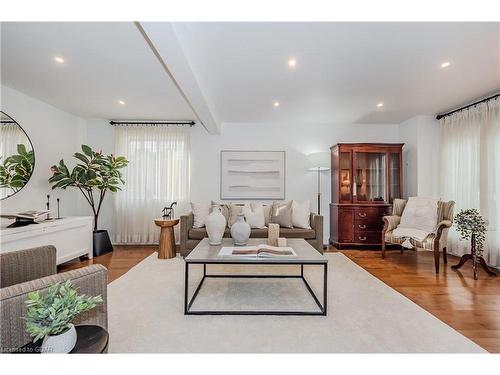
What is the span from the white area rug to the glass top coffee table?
0.9 inches

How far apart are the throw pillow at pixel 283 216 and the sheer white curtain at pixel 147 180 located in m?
1.80

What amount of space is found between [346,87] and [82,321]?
347 cm

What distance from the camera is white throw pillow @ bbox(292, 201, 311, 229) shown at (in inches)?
160

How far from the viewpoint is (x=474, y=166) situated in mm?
3805

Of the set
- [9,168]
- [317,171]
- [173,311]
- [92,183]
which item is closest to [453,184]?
[317,171]

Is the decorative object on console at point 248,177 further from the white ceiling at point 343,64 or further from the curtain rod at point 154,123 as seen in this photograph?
the white ceiling at point 343,64

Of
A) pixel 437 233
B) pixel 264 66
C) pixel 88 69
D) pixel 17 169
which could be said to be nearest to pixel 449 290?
pixel 437 233

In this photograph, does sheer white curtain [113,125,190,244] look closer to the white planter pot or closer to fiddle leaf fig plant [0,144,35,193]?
fiddle leaf fig plant [0,144,35,193]

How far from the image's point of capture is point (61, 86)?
337cm

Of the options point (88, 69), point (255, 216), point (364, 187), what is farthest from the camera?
point (364, 187)

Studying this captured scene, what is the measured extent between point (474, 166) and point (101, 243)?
581 cm

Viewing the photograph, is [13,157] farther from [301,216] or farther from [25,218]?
[301,216]

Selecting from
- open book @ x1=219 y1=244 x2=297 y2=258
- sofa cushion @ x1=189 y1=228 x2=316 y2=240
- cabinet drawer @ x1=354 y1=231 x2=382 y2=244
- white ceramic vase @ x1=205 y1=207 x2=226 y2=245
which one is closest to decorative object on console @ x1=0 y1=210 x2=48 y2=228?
sofa cushion @ x1=189 y1=228 x2=316 y2=240
